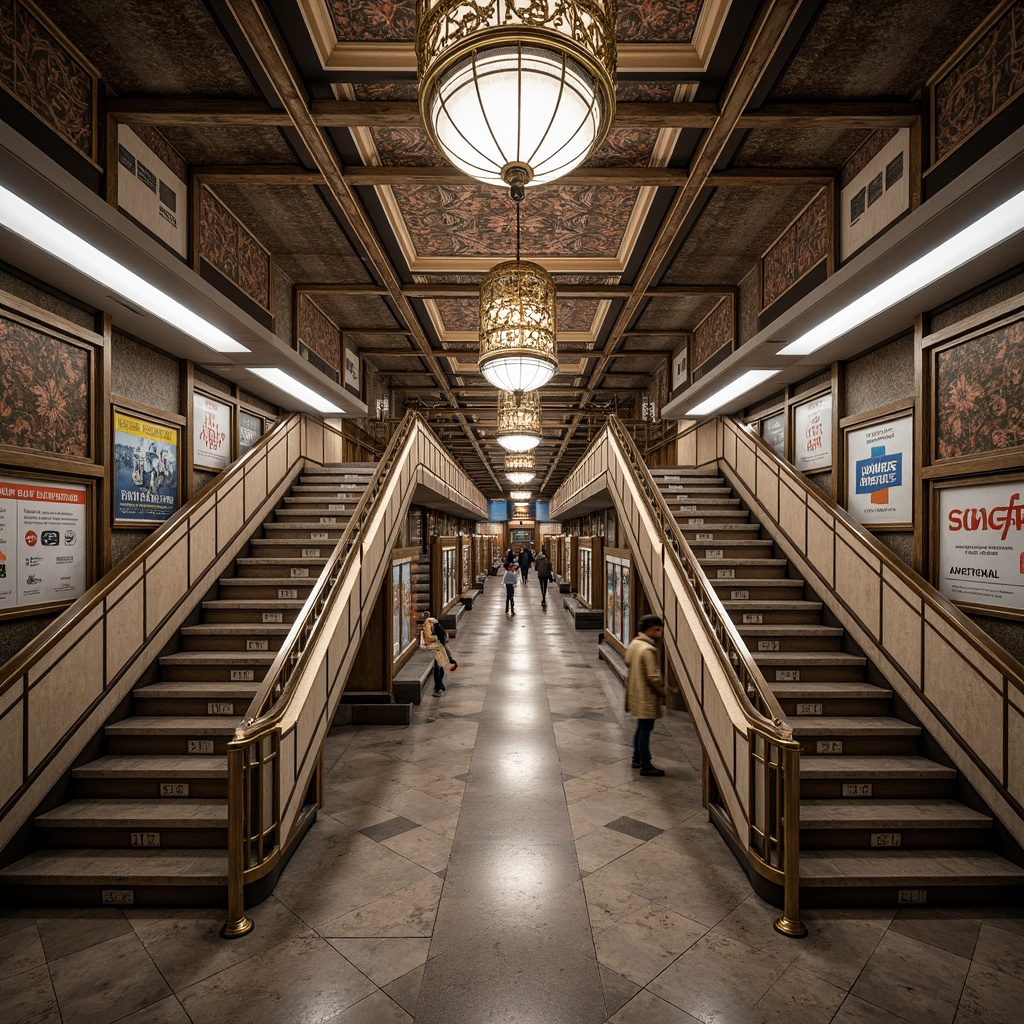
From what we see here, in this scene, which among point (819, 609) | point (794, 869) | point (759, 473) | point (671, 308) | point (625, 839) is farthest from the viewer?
point (671, 308)

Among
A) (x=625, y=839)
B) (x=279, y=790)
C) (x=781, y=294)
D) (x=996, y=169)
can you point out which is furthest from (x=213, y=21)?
(x=625, y=839)

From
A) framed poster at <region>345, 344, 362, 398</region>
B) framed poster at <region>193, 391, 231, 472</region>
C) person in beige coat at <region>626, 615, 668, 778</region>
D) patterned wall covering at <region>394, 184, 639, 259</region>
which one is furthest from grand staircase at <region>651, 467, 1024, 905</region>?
framed poster at <region>345, 344, 362, 398</region>

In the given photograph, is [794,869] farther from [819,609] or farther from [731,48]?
[731,48]

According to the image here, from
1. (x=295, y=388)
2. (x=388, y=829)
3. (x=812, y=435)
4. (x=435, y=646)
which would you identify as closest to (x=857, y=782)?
(x=388, y=829)

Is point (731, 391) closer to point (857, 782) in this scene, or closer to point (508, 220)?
point (508, 220)

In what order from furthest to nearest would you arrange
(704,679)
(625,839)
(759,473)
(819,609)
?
1. (759,473)
2. (819,609)
3. (704,679)
4. (625,839)

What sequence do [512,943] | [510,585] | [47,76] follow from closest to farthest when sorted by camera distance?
[512,943] < [47,76] < [510,585]

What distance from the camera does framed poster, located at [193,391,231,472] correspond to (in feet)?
19.2

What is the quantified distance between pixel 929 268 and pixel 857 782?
11.5 ft

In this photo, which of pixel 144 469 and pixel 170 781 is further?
pixel 144 469

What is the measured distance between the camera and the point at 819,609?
5.41 meters

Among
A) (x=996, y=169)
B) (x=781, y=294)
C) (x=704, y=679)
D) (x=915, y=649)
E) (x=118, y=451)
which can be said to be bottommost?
(x=704, y=679)

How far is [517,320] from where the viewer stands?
429 cm

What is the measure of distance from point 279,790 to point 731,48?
5.37 meters
